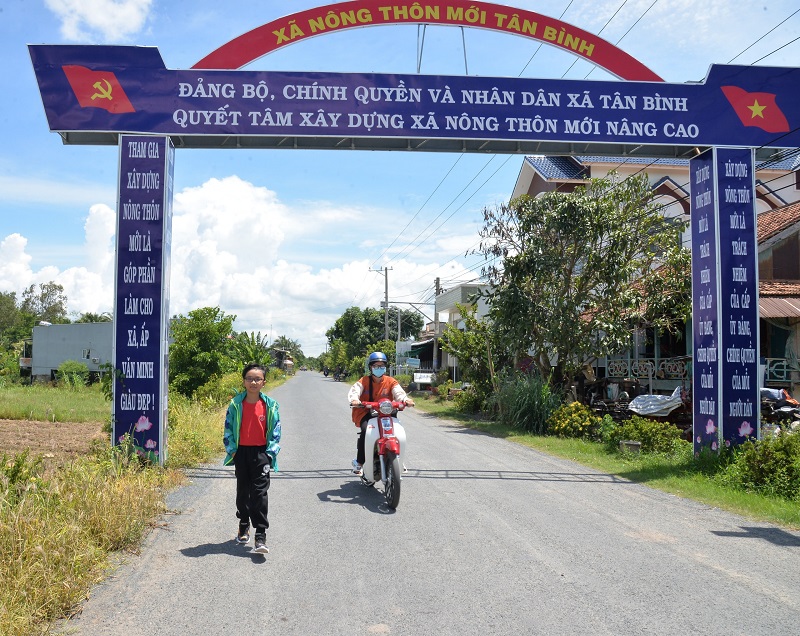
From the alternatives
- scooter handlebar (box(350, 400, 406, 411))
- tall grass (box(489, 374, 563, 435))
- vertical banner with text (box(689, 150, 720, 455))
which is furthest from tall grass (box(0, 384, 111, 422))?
vertical banner with text (box(689, 150, 720, 455))

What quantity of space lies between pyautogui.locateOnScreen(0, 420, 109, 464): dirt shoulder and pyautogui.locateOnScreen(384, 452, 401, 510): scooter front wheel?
5007 mm

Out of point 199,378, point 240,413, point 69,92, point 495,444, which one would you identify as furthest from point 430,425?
point 240,413

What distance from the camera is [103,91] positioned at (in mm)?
10062

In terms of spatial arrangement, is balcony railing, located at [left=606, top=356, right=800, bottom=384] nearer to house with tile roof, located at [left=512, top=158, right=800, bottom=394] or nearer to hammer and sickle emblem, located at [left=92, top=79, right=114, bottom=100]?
house with tile roof, located at [left=512, top=158, right=800, bottom=394]

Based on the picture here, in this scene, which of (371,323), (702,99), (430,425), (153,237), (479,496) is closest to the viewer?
(479,496)

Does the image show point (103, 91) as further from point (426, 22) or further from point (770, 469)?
point (770, 469)

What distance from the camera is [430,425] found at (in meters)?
20.9

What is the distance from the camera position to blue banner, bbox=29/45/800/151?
1005 cm

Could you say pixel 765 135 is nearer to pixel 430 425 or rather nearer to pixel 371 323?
pixel 430 425

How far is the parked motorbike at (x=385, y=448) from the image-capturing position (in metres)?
7.70

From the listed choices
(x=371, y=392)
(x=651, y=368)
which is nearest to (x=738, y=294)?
(x=371, y=392)

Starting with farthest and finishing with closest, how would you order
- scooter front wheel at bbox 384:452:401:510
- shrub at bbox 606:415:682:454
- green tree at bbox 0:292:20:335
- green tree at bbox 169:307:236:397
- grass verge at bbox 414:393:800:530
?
green tree at bbox 0:292:20:335
green tree at bbox 169:307:236:397
shrub at bbox 606:415:682:454
grass verge at bbox 414:393:800:530
scooter front wheel at bbox 384:452:401:510

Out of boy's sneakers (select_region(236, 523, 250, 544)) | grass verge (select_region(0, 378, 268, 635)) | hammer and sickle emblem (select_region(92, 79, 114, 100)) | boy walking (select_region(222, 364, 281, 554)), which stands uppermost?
hammer and sickle emblem (select_region(92, 79, 114, 100))

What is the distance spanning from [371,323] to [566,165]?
42.9m
